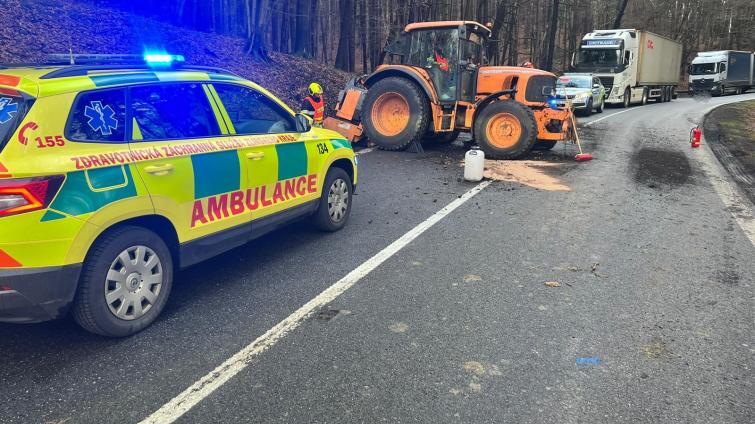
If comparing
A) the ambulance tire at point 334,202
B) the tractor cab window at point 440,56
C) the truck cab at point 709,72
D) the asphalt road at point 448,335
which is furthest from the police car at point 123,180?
the truck cab at point 709,72

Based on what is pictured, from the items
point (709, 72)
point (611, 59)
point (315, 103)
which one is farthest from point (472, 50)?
point (709, 72)

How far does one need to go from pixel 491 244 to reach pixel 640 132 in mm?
12179

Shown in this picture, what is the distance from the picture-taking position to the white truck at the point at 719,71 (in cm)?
3822

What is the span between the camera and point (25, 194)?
296cm

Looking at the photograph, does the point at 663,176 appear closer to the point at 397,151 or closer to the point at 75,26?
the point at 397,151

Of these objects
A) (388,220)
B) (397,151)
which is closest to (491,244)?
(388,220)

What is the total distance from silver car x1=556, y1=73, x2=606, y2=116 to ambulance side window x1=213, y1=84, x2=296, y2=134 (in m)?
17.0

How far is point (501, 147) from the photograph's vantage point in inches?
414

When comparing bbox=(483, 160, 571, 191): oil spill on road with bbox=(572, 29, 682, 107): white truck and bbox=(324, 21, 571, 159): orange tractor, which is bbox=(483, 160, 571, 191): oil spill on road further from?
bbox=(572, 29, 682, 107): white truck

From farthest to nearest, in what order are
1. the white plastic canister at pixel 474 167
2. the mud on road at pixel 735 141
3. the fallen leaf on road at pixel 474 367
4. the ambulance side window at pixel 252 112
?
1. the mud on road at pixel 735 141
2. the white plastic canister at pixel 474 167
3. the ambulance side window at pixel 252 112
4. the fallen leaf on road at pixel 474 367

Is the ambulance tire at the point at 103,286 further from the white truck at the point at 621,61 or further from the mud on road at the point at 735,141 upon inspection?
the white truck at the point at 621,61

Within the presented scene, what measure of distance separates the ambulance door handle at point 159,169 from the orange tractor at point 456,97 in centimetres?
756

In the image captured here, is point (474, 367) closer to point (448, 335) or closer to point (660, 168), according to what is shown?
point (448, 335)

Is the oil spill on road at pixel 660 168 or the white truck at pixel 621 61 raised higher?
the white truck at pixel 621 61
